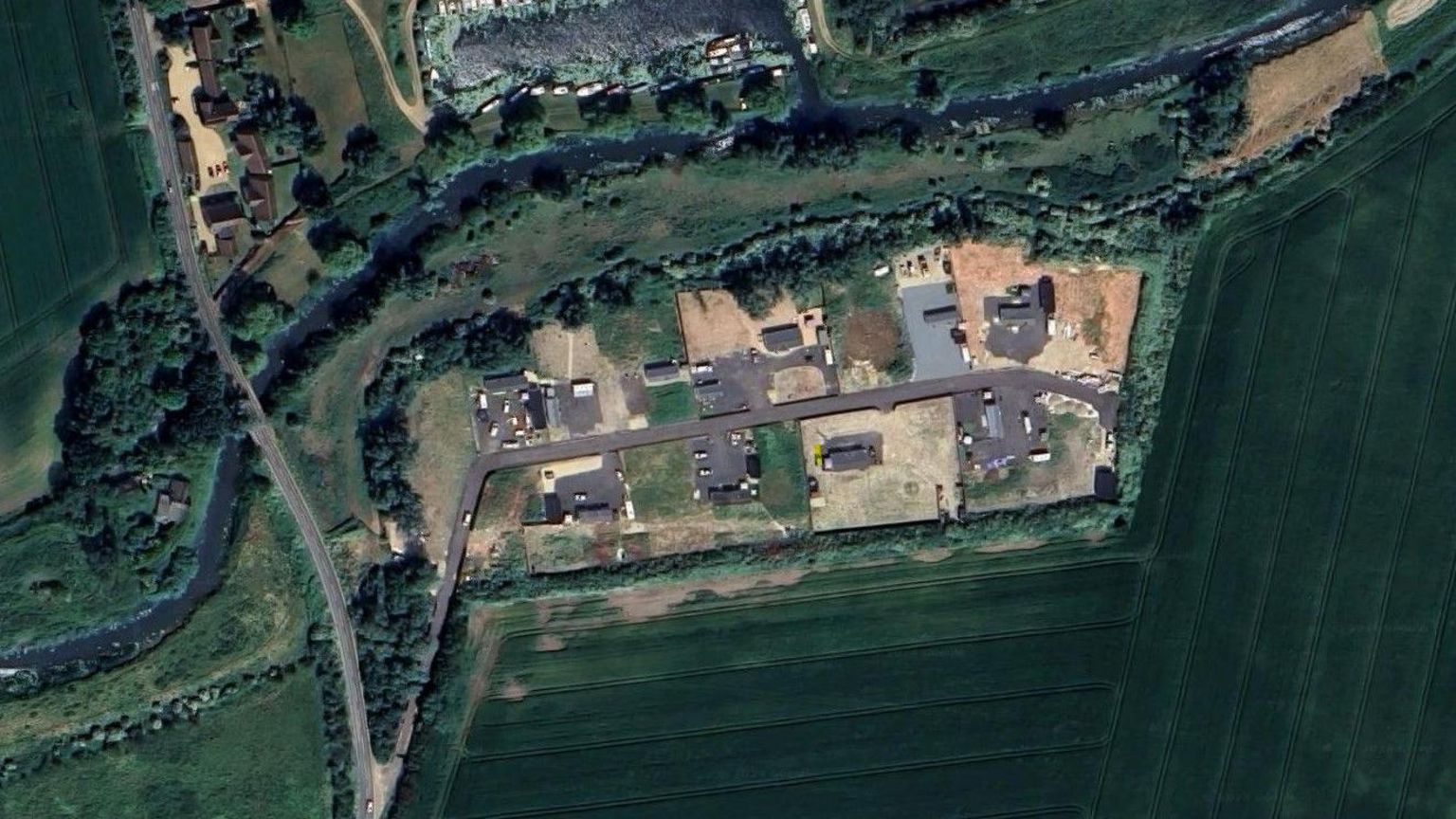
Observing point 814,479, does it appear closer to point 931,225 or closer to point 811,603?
point 811,603

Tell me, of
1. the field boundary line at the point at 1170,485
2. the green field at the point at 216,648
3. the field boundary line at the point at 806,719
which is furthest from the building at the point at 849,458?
the green field at the point at 216,648

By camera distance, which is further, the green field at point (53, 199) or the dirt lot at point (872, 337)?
the green field at point (53, 199)

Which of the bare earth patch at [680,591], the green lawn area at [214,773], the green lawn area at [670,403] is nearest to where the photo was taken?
the green lawn area at [670,403]

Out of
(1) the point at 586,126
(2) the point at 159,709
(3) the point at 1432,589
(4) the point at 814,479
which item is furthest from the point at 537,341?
(3) the point at 1432,589

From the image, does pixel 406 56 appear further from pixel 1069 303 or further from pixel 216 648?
pixel 1069 303

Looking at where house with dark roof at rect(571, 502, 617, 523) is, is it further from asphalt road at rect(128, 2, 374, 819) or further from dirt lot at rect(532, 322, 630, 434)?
asphalt road at rect(128, 2, 374, 819)

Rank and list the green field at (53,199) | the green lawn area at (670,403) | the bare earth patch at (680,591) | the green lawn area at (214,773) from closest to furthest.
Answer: the green lawn area at (670,403)
the green field at (53,199)
the bare earth patch at (680,591)
the green lawn area at (214,773)

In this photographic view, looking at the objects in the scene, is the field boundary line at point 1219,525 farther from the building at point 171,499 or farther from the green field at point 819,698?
the building at point 171,499
